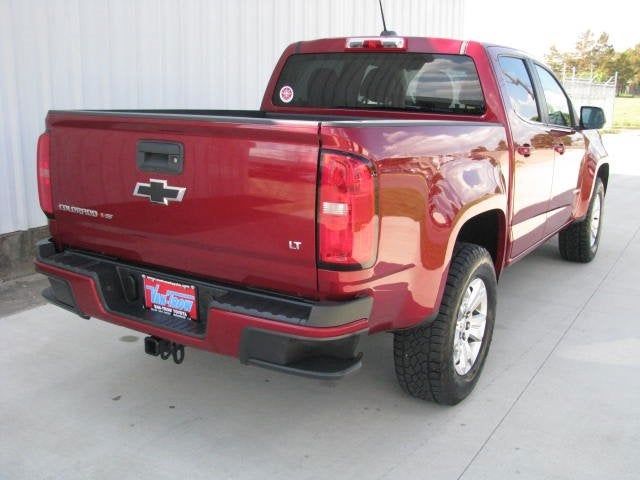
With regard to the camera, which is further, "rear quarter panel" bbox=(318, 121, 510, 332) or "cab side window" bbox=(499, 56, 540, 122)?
"cab side window" bbox=(499, 56, 540, 122)

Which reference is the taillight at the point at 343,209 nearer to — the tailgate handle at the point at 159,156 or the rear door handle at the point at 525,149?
the tailgate handle at the point at 159,156

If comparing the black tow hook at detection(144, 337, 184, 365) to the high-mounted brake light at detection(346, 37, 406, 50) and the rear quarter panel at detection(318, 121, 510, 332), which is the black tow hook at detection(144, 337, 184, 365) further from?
the high-mounted brake light at detection(346, 37, 406, 50)

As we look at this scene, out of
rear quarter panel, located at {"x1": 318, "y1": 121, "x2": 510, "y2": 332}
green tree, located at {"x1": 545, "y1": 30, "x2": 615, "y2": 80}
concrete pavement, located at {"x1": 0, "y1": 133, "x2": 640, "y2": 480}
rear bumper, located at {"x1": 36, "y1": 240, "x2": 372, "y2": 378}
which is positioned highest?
green tree, located at {"x1": 545, "y1": 30, "x2": 615, "y2": 80}

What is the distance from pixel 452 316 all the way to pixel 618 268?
11.9 ft

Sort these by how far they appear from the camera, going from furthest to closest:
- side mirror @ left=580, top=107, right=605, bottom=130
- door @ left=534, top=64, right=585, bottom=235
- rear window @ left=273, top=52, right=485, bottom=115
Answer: side mirror @ left=580, top=107, right=605, bottom=130, door @ left=534, top=64, right=585, bottom=235, rear window @ left=273, top=52, right=485, bottom=115

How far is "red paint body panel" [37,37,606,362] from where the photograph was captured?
246 centimetres

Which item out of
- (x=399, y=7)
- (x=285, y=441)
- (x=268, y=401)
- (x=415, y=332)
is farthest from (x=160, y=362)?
(x=399, y=7)

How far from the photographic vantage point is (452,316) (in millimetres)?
3141

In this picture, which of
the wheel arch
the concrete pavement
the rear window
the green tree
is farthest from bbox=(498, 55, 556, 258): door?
the green tree

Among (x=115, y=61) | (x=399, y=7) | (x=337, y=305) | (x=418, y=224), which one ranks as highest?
(x=399, y=7)

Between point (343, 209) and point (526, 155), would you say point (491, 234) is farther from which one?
point (343, 209)

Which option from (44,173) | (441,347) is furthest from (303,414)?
(44,173)

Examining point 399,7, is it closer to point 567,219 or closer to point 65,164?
point 567,219

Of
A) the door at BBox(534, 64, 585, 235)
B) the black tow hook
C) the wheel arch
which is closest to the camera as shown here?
the black tow hook
